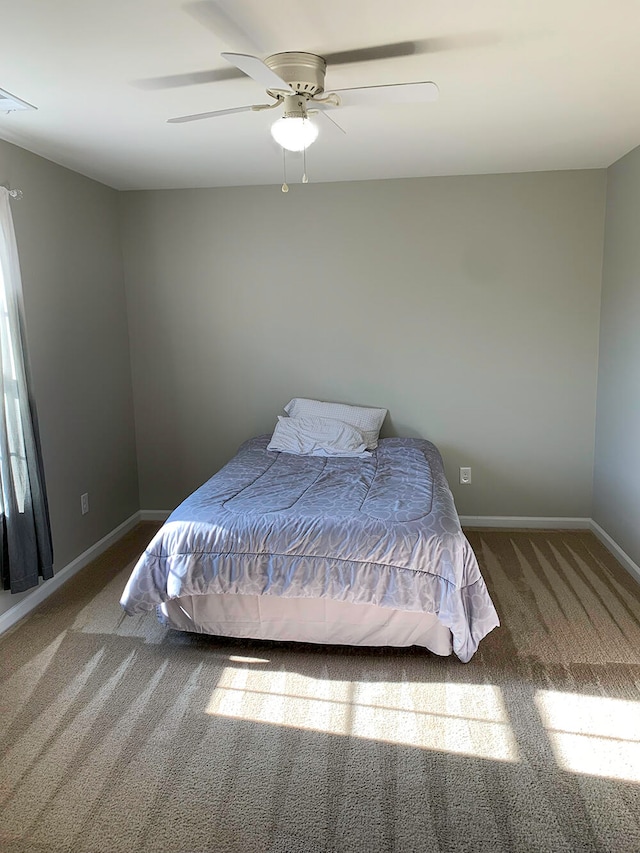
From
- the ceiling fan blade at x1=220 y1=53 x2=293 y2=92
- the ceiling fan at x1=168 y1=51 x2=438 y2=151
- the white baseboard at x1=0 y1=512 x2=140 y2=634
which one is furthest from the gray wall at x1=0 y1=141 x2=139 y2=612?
the ceiling fan blade at x1=220 y1=53 x2=293 y2=92

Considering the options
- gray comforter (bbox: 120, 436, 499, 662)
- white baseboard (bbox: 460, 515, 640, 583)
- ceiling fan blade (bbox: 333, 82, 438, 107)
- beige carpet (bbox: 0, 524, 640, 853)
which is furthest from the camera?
white baseboard (bbox: 460, 515, 640, 583)

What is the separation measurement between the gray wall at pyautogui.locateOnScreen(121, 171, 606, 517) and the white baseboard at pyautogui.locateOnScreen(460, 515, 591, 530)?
5 cm

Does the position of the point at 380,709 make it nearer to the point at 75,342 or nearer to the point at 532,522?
the point at 532,522

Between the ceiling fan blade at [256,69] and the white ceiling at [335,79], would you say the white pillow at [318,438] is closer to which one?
the white ceiling at [335,79]

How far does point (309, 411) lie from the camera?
4277 mm

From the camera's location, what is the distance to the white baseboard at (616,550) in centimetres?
356

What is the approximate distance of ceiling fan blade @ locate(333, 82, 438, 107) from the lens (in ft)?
6.77

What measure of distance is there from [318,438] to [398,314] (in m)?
1.02

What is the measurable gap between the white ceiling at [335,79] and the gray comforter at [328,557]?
5.78ft

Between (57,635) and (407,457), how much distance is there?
83.2 inches

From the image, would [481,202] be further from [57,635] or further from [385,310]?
[57,635]

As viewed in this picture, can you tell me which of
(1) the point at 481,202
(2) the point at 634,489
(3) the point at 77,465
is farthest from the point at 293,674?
(1) the point at 481,202

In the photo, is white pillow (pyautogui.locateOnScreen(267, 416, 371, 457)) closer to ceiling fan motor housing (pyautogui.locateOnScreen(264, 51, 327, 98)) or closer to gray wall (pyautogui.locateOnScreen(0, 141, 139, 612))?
gray wall (pyautogui.locateOnScreen(0, 141, 139, 612))

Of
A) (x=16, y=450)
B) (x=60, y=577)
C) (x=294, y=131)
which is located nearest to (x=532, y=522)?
(x=60, y=577)
